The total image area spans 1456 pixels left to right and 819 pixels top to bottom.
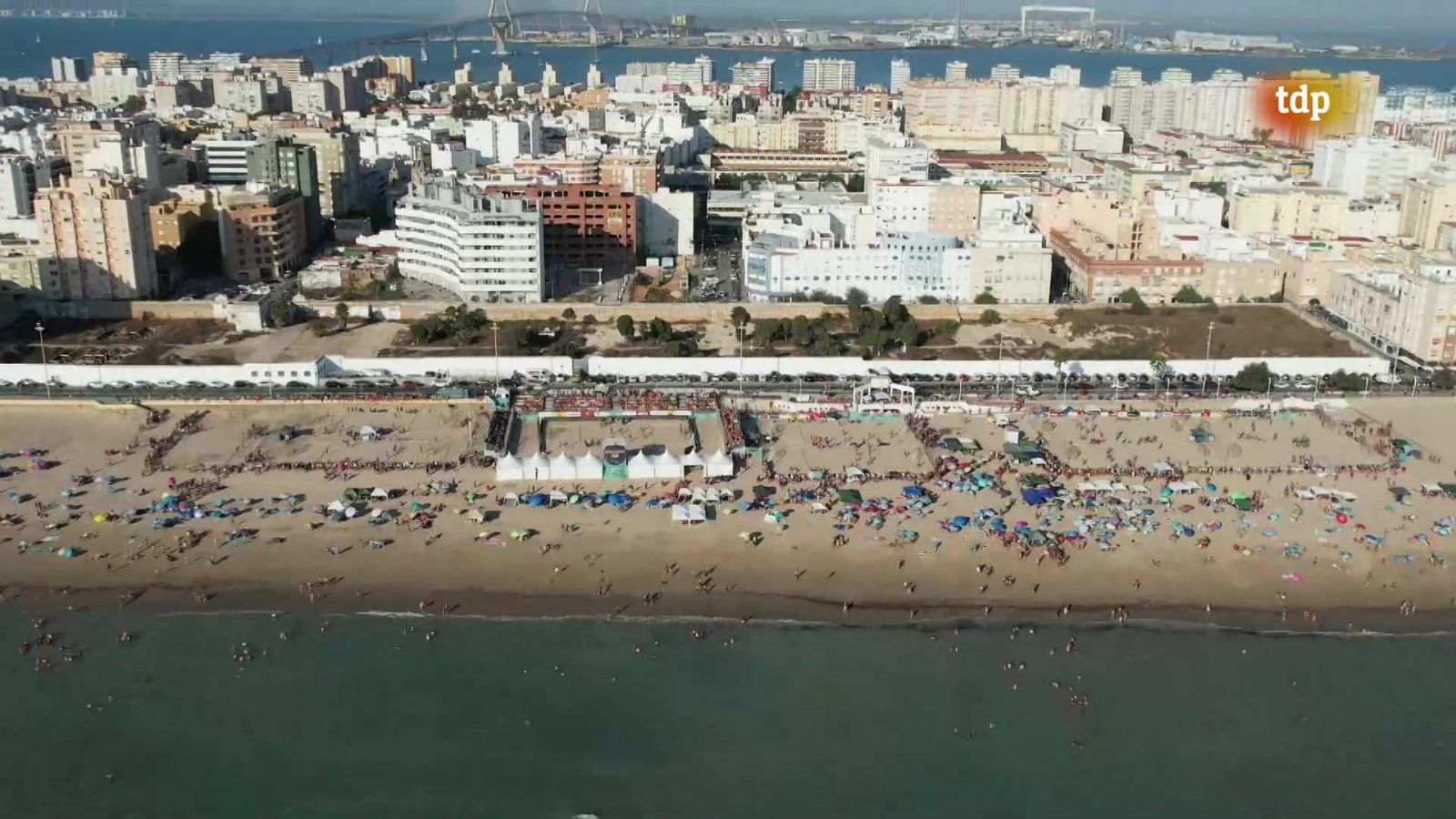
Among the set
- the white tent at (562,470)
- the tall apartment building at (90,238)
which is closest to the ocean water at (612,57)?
the tall apartment building at (90,238)

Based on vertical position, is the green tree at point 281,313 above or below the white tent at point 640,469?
above

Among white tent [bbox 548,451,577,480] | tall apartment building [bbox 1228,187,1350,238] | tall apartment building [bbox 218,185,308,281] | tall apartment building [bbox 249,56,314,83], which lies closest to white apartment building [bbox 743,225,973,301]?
tall apartment building [bbox 1228,187,1350,238]

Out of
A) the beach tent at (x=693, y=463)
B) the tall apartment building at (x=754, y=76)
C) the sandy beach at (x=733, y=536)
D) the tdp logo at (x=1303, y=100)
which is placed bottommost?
the sandy beach at (x=733, y=536)

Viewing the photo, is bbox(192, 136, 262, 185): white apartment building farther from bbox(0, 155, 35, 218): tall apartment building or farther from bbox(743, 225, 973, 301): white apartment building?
bbox(743, 225, 973, 301): white apartment building

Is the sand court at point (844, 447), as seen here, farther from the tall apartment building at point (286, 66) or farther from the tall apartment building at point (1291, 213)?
the tall apartment building at point (286, 66)

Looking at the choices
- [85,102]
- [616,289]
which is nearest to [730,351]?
[616,289]

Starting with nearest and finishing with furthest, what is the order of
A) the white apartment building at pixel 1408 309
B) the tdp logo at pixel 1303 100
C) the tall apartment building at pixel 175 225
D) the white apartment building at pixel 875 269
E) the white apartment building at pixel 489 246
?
the white apartment building at pixel 1408 309
the white apartment building at pixel 489 246
the white apartment building at pixel 875 269
the tall apartment building at pixel 175 225
the tdp logo at pixel 1303 100

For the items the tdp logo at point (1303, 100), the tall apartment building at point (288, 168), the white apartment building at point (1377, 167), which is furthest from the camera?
the white apartment building at point (1377, 167)
